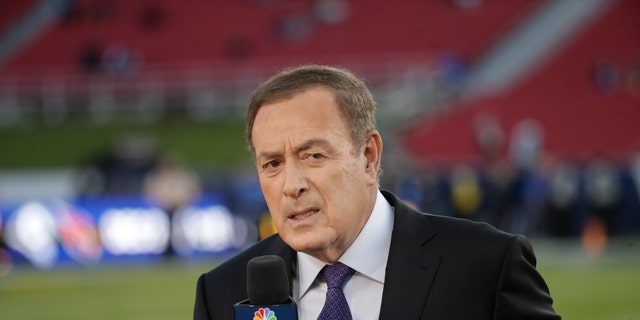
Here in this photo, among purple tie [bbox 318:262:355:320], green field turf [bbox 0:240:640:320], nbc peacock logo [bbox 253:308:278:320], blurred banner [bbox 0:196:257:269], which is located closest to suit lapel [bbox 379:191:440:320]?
purple tie [bbox 318:262:355:320]

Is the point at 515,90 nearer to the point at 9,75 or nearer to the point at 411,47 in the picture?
the point at 411,47

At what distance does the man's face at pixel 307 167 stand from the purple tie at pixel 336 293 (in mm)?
100

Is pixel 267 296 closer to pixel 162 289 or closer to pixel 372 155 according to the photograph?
pixel 372 155

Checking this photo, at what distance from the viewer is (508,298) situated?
2.89 meters

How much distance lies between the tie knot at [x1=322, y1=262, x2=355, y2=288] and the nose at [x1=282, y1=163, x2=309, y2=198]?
28 cm

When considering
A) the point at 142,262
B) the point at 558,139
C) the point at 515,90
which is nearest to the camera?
the point at 142,262

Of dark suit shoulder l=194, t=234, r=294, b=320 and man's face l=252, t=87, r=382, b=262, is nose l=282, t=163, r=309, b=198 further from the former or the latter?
dark suit shoulder l=194, t=234, r=294, b=320

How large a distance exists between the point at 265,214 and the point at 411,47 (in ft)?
37.9

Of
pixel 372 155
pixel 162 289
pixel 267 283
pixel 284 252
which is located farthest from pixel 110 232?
pixel 267 283

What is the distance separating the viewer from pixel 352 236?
3127mm

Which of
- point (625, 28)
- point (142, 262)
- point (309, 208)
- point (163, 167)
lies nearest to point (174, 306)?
point (142, 262)

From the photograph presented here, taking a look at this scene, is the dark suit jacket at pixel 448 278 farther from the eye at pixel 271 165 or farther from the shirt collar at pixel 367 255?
the eye at pixel 271 165

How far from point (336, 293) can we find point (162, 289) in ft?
38.4

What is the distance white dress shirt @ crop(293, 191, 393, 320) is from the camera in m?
3.09
